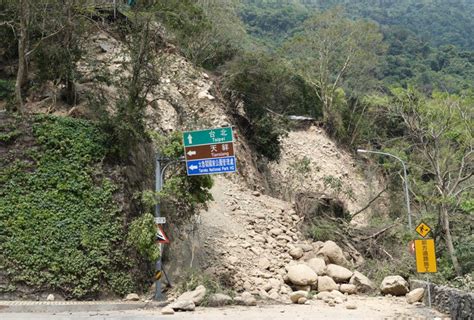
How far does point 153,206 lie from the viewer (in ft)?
51.3

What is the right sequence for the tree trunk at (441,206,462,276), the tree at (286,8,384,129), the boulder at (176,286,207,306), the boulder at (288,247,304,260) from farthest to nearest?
1. the tree at (286,8,384,129)
2. the tree trunk at (441,206,462,276)
3. the boulder at (288,247,304,260)
4. the boulder at (176,286,207,306)

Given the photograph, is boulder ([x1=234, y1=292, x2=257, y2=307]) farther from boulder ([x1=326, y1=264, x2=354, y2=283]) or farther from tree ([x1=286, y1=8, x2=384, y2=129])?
tree ([x1=286, y1=8, x2=384, y2=129])

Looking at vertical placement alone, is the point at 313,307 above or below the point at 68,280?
below

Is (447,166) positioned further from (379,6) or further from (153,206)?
(379,6)

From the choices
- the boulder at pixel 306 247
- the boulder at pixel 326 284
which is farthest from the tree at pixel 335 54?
the boulder at pixel 326 284

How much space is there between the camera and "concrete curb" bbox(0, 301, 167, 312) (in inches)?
466

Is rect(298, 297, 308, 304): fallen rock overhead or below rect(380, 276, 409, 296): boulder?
overhead

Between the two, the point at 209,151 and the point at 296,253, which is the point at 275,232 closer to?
the point at 296,253

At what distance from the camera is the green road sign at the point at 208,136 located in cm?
1497

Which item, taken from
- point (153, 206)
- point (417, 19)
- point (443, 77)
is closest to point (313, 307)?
point (153, 206)

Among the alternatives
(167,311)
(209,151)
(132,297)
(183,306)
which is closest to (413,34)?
(209,151)

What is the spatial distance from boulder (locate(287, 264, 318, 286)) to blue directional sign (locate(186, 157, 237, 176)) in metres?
4.60

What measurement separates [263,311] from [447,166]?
12.7 m

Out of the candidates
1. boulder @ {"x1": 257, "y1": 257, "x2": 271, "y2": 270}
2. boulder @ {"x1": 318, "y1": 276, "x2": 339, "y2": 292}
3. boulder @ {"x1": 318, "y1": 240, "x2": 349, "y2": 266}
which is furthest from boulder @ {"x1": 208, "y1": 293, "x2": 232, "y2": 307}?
boulder @ {"x1": 318, "y1": 240, "x2": 349, "y2": 266}
